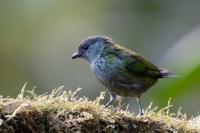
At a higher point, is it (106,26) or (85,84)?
(106,26)

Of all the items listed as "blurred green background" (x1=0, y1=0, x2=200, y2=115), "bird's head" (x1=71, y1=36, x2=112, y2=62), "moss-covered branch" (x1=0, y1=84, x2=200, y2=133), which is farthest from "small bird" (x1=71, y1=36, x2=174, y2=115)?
"blurred green background" (x1=0, y1=0, x2=200, y2=115)

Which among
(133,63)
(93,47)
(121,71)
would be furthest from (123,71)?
(93,47)

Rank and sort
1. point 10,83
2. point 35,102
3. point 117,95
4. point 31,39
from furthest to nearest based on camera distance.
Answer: point 31,39, point 10,83, point 117,95, point 35,102

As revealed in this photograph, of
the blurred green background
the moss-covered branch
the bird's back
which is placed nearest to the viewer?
the moss-covered branch

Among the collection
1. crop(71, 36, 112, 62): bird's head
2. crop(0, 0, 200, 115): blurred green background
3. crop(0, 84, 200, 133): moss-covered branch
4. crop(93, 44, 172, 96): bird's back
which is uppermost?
crop(0, 0, 200, 115): blurred green background

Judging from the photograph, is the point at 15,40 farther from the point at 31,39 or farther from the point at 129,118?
the point at 129,118

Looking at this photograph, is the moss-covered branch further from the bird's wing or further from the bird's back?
the bird's wing

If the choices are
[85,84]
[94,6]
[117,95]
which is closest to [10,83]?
[85,84]

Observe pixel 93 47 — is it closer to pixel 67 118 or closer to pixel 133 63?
pixel 133 63
